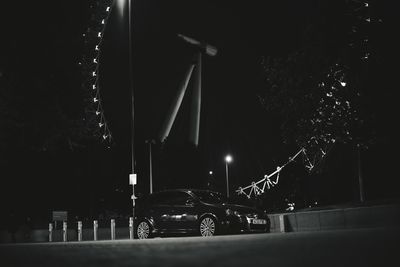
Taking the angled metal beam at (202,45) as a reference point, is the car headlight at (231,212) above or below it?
below

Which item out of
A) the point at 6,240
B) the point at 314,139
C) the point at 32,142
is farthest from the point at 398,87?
the point at 6,240

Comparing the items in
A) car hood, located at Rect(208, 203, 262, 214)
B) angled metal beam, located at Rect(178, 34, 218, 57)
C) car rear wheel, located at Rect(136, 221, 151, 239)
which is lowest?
car rear wheel, located at Rect(136, 221, 151, 239)

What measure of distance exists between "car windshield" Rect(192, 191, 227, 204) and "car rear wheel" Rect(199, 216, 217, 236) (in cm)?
66

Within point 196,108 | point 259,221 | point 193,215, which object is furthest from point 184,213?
point 196,108

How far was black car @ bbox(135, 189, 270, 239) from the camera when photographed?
16312 mm

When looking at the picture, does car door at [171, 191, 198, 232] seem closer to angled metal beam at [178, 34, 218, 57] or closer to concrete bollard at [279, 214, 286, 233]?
concrete bollard at [279, 214, 286, 233]

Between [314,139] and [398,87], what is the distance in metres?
3.61

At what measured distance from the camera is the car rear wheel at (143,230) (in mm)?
17969

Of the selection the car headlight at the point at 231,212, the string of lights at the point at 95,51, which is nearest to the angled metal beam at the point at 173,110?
the string of lights at the point at 95,51

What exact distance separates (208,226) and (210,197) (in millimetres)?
1228

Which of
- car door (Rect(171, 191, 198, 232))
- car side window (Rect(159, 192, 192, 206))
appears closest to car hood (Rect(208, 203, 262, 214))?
car door (Rect(171, 191, 198, 232))

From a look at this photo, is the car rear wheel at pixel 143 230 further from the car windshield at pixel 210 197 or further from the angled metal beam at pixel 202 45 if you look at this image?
the angled metal beam at pixel 202 45

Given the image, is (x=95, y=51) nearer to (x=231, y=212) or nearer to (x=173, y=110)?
(x=173, y=110)

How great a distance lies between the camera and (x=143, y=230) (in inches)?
715
